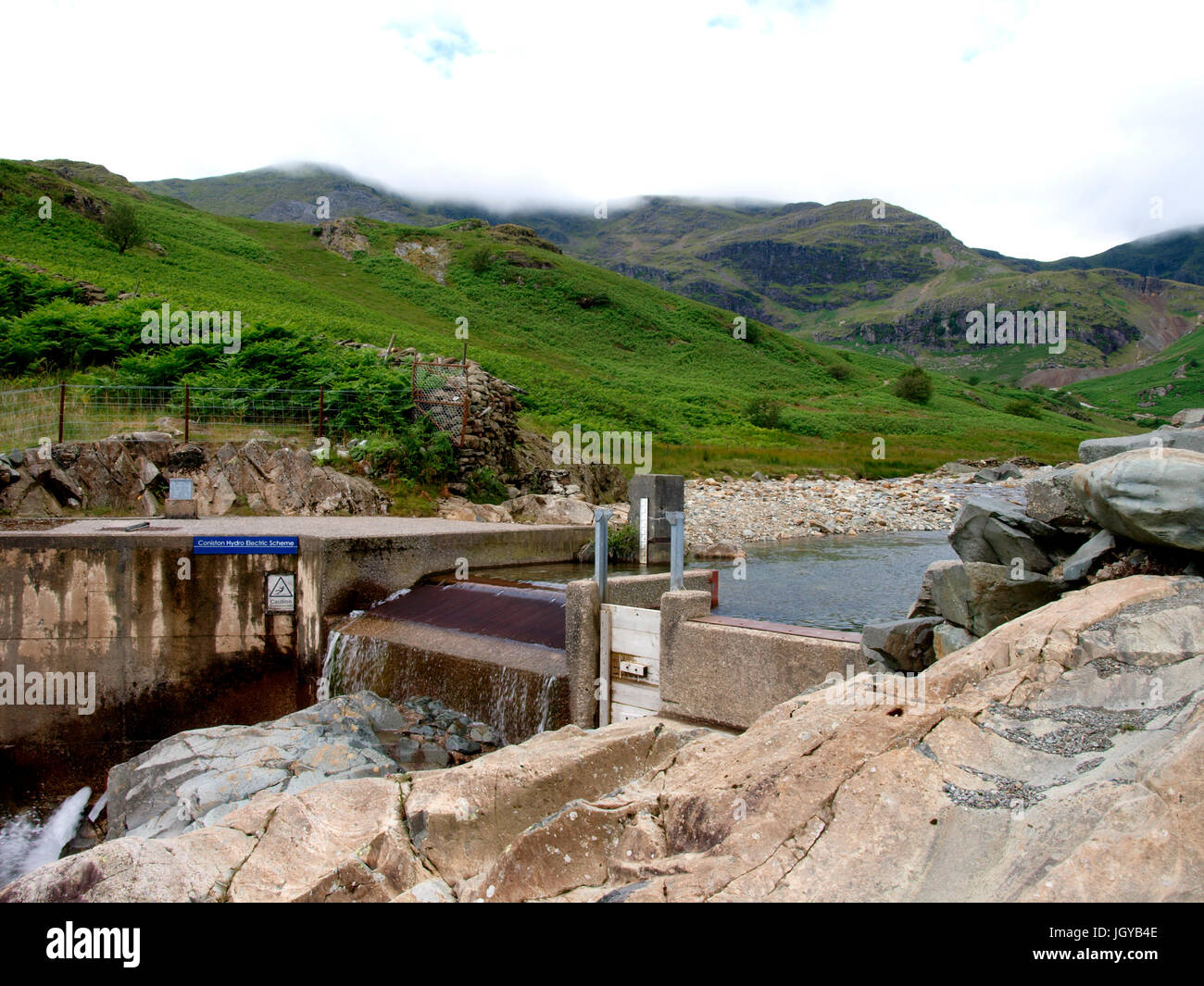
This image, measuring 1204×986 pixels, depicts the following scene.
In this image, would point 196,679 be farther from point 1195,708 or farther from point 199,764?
point 1195,708

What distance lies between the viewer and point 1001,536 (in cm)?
607

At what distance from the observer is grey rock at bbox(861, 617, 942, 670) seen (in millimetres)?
6195

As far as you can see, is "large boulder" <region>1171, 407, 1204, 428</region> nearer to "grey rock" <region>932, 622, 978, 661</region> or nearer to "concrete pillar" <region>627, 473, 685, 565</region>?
"grey rock" <region>932, 622, 978, 661</region>

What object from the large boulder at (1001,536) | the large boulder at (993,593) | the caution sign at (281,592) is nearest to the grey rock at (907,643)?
the large boulder at (993,593)

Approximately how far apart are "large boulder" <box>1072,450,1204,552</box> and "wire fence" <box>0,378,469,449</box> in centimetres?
1754

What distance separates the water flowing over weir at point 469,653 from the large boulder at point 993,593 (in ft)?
17.4

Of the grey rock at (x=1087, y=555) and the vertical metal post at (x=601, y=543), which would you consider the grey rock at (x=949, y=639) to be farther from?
the vertical metal post at (x=601, y=543)

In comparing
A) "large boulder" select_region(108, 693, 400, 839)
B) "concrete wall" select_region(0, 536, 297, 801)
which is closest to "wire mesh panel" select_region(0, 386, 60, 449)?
"concrete wall" select_region(0, 536, 297, 801)

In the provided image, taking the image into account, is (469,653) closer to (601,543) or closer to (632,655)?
(601,543)

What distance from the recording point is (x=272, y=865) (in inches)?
221

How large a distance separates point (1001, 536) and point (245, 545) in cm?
1121

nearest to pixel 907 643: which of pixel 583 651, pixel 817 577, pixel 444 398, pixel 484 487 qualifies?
pixel 583 651

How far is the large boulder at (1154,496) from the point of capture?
179 inches

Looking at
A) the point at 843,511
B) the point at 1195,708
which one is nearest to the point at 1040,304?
the point at 843,511
